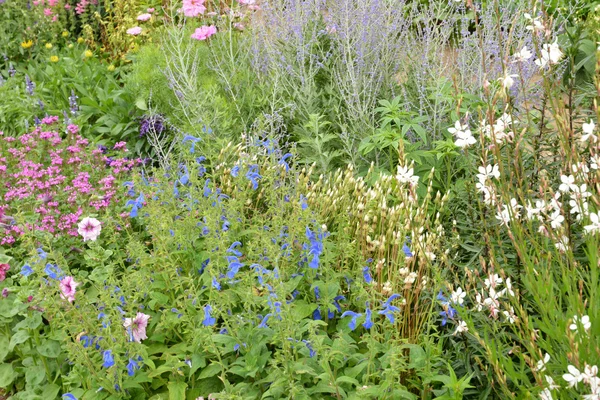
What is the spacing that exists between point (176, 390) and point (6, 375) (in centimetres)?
112

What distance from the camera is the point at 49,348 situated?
3344 mm

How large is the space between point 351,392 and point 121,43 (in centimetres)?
544

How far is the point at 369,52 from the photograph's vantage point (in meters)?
5.13

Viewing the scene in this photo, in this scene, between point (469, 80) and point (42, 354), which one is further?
point (469, 80)

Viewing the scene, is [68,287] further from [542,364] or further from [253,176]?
[542,364]

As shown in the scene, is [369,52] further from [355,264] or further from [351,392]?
[351,392]

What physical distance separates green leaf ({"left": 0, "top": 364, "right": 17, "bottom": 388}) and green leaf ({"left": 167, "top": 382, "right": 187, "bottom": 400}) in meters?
1.03

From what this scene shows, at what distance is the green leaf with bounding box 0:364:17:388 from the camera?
345 centimetres

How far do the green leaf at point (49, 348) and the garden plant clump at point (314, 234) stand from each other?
14 millimetres

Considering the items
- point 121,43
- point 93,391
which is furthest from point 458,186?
point 121,43

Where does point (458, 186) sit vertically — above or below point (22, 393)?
above

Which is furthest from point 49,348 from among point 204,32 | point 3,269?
point 204,32

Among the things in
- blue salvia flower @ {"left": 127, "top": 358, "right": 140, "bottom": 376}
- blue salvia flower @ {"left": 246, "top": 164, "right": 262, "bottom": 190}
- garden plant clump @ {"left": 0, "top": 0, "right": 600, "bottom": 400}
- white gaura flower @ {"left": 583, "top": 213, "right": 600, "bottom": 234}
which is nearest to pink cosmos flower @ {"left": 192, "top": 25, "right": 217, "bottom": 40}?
garden plant clump @ {"left": 0, "top": 0, "right": 600, "bottom": 400}

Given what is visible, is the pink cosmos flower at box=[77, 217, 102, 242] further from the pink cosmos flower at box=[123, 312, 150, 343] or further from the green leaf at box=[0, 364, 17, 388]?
the green leaf at box=[0, 364, 17, 388]
